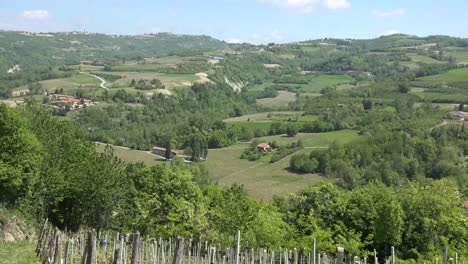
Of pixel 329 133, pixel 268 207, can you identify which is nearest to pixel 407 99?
pixel 329 133

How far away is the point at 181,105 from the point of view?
19200 cm

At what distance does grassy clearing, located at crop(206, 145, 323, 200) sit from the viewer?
10023 centimetres

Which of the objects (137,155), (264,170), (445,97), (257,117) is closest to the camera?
(264,170)

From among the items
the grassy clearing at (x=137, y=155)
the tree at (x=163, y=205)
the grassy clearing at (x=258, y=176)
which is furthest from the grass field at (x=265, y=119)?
the tree at (x=163, y=205)

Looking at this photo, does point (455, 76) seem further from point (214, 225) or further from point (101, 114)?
point (214, 225)

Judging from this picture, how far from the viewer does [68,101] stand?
162250 millimetres

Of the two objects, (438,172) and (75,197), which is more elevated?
(75,197)

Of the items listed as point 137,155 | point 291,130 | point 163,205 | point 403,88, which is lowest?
point 137,155

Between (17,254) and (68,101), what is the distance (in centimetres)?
14718

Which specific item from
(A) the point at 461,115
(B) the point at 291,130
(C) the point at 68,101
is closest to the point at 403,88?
(A) the point at 461,115

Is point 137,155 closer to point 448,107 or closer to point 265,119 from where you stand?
point 265,119

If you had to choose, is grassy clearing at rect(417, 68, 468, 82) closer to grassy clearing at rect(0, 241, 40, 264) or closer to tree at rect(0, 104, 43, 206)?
tree at rect(0, 104, 43, 206)

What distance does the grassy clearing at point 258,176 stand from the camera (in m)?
100

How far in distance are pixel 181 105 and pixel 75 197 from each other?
154835mm
